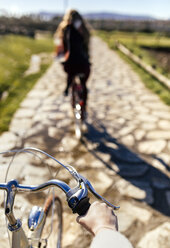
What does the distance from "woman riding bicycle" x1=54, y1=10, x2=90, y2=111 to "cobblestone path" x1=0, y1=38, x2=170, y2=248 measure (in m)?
1.28

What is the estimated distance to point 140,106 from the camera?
5.77 meters

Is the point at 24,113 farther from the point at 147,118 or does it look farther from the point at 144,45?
the point at 144,45

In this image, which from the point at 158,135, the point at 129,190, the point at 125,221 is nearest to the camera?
the point at 125,221

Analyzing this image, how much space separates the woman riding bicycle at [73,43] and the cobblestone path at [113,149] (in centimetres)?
128

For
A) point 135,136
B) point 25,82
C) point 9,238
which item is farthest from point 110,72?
point 9,238

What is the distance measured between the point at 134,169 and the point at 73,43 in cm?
237

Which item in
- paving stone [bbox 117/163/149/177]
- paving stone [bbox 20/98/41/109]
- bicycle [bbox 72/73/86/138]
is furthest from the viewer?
paving stone [bbox 20/98/41/109]

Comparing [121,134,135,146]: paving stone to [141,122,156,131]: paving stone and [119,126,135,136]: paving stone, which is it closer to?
[119,126,135,136]: paving stone

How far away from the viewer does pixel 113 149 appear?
3.89 metres

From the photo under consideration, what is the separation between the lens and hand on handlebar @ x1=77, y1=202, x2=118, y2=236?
0.81 m

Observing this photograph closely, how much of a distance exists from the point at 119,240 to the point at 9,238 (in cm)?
81

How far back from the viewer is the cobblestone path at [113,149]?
7.88 feet

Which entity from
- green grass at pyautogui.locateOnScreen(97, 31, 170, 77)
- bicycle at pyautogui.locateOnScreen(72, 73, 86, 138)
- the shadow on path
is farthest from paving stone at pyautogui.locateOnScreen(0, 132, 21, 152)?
green grass at pyautogui.locateOnScreen(97, 31, 170, 77)

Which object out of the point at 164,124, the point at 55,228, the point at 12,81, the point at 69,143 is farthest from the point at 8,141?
the point at 12,81
